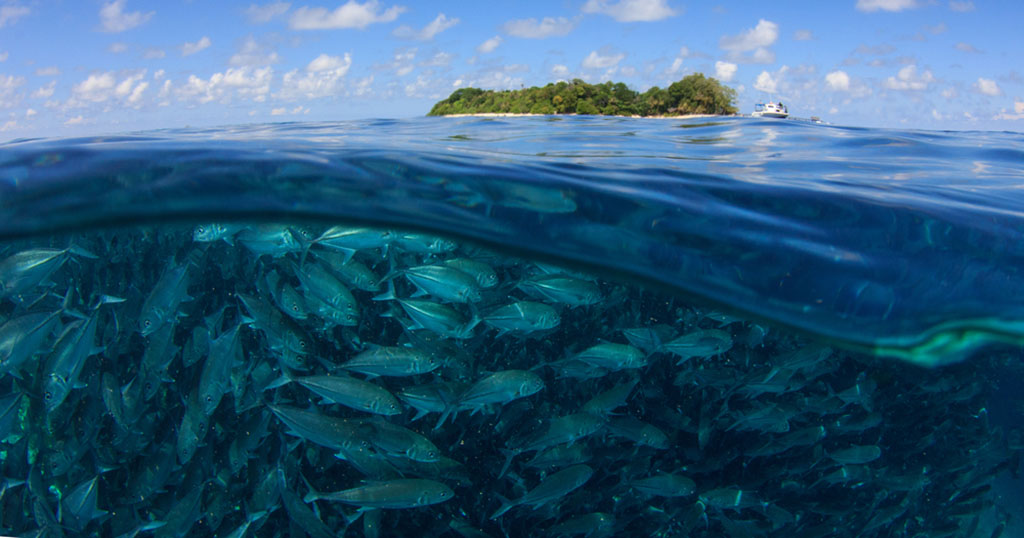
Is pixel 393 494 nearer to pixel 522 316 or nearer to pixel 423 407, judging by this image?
pixel 423 407

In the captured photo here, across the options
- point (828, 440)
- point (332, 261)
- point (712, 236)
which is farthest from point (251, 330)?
point (828, 440)

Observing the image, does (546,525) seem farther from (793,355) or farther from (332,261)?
(332,261)

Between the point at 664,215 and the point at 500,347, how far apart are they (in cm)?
160

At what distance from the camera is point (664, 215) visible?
4.47 metres

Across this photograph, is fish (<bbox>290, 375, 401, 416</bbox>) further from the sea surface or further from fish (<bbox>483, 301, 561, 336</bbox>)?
fish (<bbox>483, 301, 561, 336</bbox>)

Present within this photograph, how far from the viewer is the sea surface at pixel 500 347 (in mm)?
4066

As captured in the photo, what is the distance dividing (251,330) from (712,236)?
11.8 feet

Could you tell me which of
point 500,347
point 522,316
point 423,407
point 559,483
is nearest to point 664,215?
point 522,316

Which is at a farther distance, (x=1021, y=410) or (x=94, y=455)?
(x=1021, y=410)

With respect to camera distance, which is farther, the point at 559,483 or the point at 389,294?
the point at 389,294

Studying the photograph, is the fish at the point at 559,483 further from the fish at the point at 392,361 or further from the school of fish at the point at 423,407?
the fish at the point at 392,361

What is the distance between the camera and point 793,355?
4.29 metres

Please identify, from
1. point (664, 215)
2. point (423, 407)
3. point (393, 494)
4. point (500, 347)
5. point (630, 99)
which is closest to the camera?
point (393, 494)

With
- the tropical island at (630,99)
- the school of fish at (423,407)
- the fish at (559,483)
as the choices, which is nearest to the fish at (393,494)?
the school of fish at (423,407)
